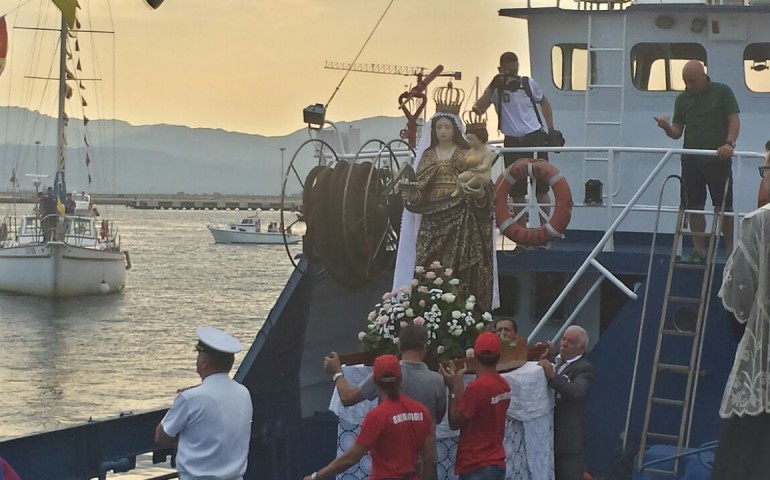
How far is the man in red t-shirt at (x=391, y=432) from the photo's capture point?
734cm

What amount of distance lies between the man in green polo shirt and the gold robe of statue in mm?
1749

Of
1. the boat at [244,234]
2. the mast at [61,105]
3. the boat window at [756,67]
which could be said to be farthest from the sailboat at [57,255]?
the boat at [244,234]

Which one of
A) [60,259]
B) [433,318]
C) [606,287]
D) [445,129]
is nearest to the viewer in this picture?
[433,318]

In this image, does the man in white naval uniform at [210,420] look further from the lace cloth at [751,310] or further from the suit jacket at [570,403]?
the suit jacket at [570,403]

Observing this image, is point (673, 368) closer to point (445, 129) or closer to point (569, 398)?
point (569, 398)

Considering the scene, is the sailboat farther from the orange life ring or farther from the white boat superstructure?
the orange life ring

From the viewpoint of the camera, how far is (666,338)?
1084cm

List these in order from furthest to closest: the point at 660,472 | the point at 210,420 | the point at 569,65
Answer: the point at 569,65 < the point at 660,472 < the point at 210,420

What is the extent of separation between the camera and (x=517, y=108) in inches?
503

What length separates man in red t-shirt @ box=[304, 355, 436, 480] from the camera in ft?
24.1

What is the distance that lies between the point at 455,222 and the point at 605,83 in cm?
394

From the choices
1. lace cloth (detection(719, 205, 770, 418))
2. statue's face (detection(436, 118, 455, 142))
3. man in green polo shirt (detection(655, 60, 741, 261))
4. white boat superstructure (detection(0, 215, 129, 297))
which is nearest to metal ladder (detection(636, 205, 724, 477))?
man in green polo shirt (detection(655, 60, 741, 261))

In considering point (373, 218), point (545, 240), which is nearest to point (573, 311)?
point (545, 240)

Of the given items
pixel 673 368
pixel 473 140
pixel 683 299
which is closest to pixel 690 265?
pixel 683 299
